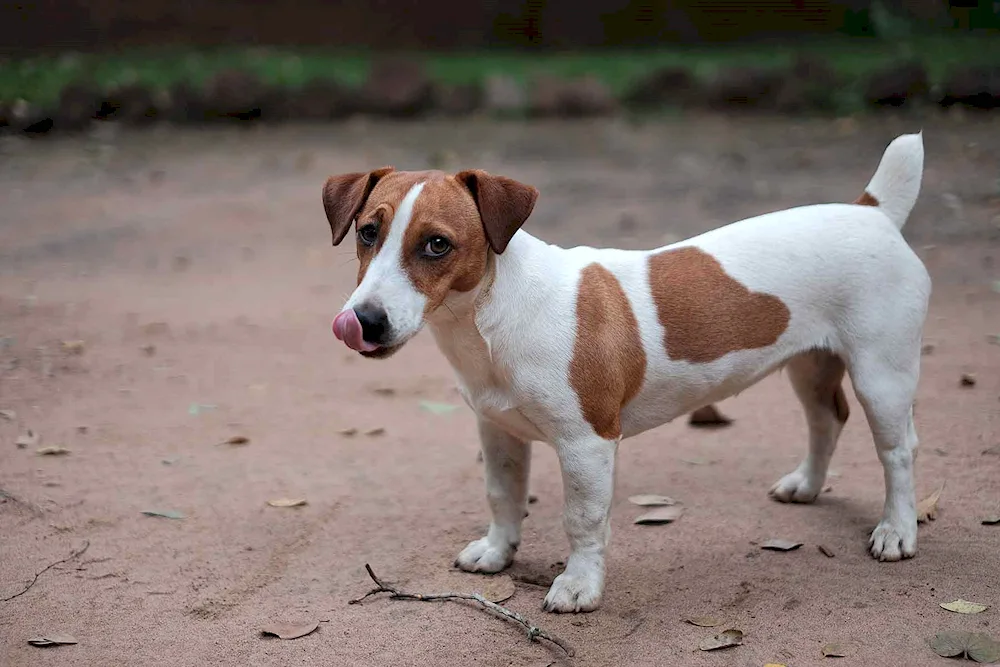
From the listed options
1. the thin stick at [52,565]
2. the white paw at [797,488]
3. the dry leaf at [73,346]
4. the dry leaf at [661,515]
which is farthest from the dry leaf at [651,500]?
the dry leaf at [73,346]

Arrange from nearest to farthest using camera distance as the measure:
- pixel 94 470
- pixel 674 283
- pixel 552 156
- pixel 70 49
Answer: pixel 674 283 < pixel 94 470 < pixel 552 156 < pixel 70 49

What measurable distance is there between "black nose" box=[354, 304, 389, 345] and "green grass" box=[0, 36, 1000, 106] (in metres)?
11.5

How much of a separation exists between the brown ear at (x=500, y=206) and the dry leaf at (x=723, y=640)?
1.45 meters

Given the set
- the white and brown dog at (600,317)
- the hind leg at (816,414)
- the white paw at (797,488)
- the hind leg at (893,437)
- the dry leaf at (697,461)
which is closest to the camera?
the white and brown dog at (600,317)

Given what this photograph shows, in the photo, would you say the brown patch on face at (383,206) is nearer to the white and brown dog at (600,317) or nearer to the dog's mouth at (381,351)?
the white and brown dog at (600,317)

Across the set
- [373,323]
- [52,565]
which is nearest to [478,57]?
[52,565]

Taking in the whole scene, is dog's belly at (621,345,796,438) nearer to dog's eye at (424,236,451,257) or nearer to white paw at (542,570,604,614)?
white paw at (542,570,604,614)

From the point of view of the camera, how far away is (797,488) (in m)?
4.82

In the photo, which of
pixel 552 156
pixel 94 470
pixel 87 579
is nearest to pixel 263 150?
pixel 552 156

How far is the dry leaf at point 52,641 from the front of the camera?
12.0 feet

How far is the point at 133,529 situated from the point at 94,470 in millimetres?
740

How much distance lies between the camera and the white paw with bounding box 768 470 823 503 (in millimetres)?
4801

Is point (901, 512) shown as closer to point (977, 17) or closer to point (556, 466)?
point (556, 466)

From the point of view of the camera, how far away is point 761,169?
37.0 ft
